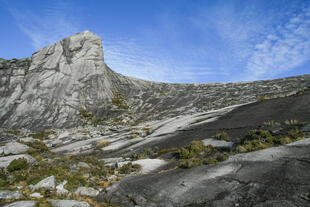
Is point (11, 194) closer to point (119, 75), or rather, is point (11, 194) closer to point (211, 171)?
point (211, 171)

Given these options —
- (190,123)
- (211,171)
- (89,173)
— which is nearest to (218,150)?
(211,171)

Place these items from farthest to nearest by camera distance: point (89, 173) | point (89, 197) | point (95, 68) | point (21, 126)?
point (95, 68) → point (21, 126) → point (89, 173) → point (89, 197)

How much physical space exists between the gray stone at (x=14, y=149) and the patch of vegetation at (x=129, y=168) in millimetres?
15794

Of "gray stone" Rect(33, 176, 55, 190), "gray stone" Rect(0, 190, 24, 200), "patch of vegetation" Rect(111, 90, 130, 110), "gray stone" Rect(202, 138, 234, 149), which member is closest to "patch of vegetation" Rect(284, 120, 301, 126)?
"gray stone" Rect(202, 138, 234, 149)

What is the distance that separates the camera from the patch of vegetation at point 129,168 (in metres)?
13.2

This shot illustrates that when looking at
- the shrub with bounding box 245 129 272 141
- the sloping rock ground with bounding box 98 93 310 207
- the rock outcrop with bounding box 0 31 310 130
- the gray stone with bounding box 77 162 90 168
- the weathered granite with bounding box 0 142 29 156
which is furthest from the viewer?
the rock outcrop with bounding box 0 31 310 130

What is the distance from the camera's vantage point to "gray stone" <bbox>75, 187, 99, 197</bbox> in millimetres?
10158

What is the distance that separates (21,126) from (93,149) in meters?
36.3

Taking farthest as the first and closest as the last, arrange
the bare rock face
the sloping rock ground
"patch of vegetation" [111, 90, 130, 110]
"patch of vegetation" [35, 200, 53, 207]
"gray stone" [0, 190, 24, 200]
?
"patch of vegetation" [111, 90, 130, 110], the bare rock face, "gray stone" [0, 190, 24, 200], "patch of vegetation" [35, 200, 53, 207], the sloping rock ground

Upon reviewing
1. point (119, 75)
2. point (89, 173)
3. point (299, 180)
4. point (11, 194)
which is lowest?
point (89, 173)

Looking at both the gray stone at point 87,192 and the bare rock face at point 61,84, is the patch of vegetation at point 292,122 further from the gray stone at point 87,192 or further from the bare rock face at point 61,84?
the bare rock face at point 61,84

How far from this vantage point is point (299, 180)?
6.55m

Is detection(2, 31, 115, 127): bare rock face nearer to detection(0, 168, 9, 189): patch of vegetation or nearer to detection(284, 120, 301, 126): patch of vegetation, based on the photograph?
detection(0, 168, 9, 189): patch of vegetation

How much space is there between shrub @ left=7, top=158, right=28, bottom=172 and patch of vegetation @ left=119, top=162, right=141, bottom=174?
377 inches
